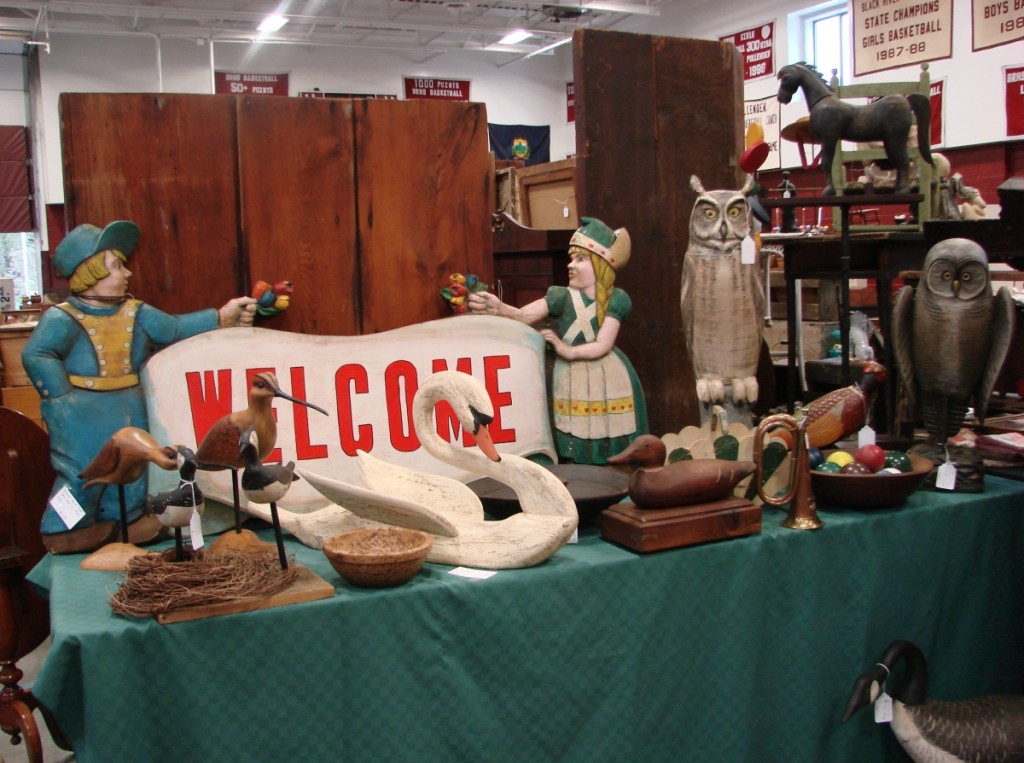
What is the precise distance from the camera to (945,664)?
90.4 inches

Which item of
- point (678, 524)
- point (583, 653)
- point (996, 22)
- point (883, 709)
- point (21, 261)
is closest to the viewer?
point (583, 653)

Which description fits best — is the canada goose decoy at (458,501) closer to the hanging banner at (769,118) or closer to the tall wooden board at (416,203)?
the tall wooden board at (416,203)

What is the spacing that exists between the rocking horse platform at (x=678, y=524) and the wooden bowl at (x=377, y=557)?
44 centimetres

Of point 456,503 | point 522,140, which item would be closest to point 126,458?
point 456,503

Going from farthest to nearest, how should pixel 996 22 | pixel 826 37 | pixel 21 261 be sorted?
pixel 21 261 → pixel 826 37 → pixel 996 22

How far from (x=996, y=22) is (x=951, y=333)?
4747 mm

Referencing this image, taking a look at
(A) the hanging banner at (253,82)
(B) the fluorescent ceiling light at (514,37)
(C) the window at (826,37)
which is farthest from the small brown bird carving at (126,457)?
(A) the hanging banner at (253,82)

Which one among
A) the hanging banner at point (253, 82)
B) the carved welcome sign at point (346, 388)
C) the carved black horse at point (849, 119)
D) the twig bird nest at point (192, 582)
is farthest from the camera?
the hanging banner at point (253, 82)

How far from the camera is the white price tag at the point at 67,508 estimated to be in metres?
2.00

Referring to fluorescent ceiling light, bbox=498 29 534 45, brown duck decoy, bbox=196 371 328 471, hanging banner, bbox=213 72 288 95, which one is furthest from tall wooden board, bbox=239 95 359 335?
hanging banner, bbox=213 72 288 95

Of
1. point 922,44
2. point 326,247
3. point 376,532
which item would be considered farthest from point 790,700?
point 922,44

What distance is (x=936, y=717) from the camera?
2.05 m

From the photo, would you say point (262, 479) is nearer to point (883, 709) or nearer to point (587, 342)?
point (587, 342)

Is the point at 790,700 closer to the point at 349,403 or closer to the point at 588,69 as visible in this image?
the point at 349,403
